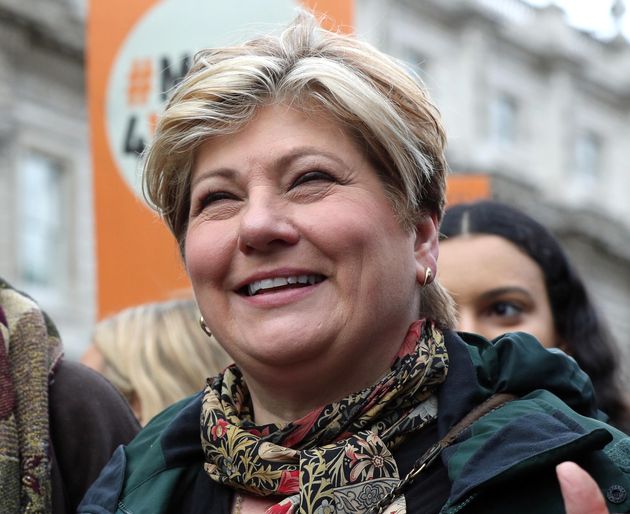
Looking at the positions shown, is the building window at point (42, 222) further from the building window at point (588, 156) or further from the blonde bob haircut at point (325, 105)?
the building window at point (588, 156)

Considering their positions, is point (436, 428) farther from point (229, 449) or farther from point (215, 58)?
point (215, 58)

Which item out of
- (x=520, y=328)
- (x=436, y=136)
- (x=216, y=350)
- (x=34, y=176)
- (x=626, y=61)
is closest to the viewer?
(x=436, y=136)

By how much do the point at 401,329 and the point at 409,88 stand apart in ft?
1.42

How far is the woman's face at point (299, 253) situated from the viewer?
2.21 metres

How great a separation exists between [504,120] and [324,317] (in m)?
26.8

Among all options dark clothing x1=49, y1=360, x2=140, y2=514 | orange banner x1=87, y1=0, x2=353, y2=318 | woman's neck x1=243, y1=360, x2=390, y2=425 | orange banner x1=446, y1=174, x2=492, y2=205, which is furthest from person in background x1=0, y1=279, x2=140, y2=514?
orange banner x1=446, y1=174, x2=492, y2=205

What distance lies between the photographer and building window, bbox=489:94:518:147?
27.8 m

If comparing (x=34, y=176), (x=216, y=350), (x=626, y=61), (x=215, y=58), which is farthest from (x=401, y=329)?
(x=626, y=61)

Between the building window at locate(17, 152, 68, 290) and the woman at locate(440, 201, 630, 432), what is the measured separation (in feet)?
42.8

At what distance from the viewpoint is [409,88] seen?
2348 mm

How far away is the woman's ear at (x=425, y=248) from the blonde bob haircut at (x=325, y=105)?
0.03 meters

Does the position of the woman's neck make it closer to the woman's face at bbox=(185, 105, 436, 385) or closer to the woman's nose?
the woman's face at bbox=(185, 105, 436, 385)

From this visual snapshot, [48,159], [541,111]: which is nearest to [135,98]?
[48,159]

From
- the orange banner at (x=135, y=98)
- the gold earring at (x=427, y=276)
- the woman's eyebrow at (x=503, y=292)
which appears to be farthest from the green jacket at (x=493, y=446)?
the orange banner at (x=135, y=98)
